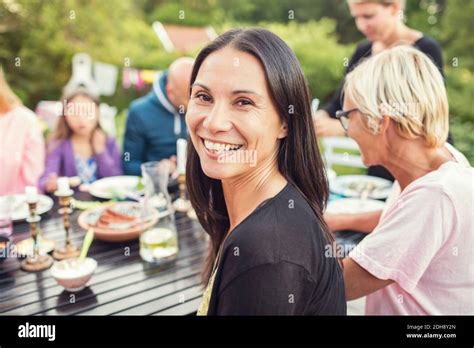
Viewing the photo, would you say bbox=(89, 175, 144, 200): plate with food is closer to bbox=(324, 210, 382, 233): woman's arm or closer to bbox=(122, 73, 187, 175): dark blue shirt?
bbox=(122, 73, 187, 175): dark blue shirt

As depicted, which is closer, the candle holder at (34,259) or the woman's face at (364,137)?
the woman's face at (364,137)

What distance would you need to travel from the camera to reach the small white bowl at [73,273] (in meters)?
1.49

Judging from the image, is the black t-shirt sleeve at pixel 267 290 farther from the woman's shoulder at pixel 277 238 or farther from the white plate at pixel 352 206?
the white plate at pixel 352 206

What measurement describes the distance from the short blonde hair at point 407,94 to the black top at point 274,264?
0.55 m

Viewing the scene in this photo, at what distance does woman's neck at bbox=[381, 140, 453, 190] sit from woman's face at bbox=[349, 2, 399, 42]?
169 cm

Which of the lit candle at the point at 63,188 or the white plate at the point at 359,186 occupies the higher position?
the lit candle at the point at 63,188

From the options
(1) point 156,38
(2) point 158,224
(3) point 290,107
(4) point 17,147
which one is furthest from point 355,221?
(1) point 156,38

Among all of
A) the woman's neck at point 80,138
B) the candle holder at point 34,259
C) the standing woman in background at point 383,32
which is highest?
the standing woman in background at point 383,32

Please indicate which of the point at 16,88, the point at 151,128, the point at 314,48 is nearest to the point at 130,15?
the point at 16,88

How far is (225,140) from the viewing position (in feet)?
Answer: 3.58

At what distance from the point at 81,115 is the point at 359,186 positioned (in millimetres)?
1955

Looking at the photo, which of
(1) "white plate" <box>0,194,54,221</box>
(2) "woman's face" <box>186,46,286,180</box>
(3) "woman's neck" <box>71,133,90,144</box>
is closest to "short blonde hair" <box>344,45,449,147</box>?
(2) "woman's face" <box>186,46,286,180</box>

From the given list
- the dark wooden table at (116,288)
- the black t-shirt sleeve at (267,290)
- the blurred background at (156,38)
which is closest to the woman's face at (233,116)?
the black t-shirt sleeve at (267,290)

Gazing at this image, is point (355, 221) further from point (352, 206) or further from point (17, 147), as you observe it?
point (17, 147)
